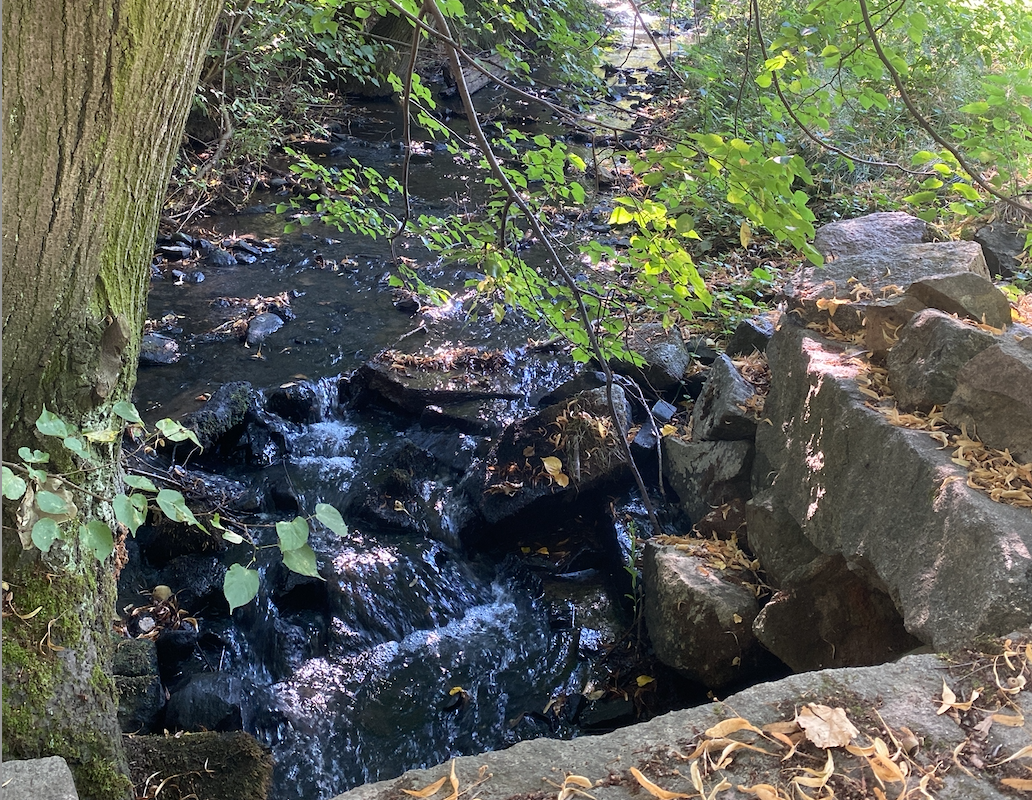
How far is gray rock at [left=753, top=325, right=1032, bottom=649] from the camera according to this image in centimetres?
246

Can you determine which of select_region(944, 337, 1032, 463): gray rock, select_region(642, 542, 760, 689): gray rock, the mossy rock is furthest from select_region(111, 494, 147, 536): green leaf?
select_region(944, 337, 1032, 463): gray rock

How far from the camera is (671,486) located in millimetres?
5004

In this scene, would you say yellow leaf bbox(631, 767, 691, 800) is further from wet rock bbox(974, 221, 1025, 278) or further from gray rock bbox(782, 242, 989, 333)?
wet rock bbox(974, 221, 1025, 278)

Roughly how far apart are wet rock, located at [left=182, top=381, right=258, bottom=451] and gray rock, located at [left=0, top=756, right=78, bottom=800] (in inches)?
131

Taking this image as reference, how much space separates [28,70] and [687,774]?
7.55ft

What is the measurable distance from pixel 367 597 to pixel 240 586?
2.97 m

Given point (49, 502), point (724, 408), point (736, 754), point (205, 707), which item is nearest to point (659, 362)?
point (724, 408)

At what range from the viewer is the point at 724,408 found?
4641 mm

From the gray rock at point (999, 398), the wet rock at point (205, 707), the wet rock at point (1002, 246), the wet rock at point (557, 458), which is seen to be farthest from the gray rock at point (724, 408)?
the wet rock at point (205, 707)

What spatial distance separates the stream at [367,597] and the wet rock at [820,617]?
890 millimetres

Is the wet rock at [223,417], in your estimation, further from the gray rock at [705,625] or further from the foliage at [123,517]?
the foliage at [123,517]

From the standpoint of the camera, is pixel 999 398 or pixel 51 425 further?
pixel 999 398

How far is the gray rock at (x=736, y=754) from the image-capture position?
1.78m

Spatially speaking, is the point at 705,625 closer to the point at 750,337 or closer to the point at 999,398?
the point at 999,398
